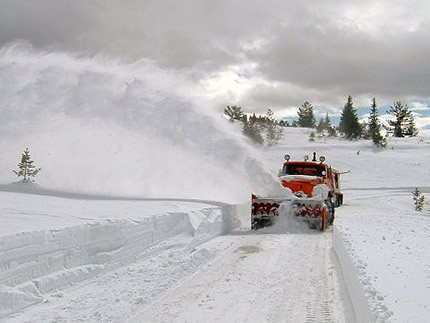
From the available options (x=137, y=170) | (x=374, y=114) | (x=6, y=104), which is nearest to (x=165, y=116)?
(x=137, y=170)

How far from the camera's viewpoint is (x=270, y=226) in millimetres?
12773

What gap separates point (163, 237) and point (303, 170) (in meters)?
7.50

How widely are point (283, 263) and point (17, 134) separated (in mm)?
13420

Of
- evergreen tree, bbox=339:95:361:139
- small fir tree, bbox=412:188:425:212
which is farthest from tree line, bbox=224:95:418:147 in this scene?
small fir tree, bbox=412:188:425:212

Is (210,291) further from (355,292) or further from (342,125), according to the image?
(342,125)

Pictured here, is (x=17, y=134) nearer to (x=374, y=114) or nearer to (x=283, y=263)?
(x=283, y=263)

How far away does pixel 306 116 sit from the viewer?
101 metres

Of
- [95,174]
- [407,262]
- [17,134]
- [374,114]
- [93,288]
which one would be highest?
[374,114]

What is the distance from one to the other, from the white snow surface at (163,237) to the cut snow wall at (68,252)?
19 mm

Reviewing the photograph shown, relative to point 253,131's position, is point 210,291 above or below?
below

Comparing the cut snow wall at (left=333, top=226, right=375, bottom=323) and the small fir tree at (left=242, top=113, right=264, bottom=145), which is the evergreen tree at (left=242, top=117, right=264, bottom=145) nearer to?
the small fir tree at (left=242, top=113, right=264, bottom=145)

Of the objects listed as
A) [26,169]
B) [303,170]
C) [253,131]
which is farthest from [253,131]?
[26,169]

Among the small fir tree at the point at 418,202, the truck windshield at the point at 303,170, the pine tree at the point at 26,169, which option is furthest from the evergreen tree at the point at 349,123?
the pine tree at the point at 26,169

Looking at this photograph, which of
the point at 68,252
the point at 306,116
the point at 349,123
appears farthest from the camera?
the point at 306,116
